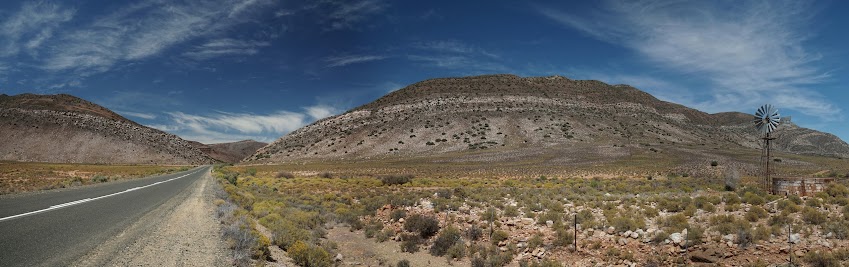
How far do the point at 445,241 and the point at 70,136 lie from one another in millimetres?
Answer: 130371

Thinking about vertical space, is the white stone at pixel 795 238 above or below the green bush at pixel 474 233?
above

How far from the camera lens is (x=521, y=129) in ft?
A: 287

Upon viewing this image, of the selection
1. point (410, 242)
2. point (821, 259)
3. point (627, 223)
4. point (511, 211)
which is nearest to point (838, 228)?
Result: point (821, 259)

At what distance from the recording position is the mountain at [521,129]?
73.7 m

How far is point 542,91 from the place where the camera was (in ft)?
367

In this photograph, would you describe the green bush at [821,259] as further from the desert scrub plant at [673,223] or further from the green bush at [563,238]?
the green bush at [563,238]

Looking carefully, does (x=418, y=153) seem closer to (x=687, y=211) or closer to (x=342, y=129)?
(x=342, y=129)

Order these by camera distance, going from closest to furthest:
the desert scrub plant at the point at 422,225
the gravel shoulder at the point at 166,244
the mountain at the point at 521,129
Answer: the gravel shoulder at the point at 166,244, the desert scrub plant at the point at 422,225, the mountain at the point at 521,129

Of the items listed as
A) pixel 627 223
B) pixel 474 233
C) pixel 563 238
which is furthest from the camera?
pixel 474 233

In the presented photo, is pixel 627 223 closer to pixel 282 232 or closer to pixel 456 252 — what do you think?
pixel 456 252

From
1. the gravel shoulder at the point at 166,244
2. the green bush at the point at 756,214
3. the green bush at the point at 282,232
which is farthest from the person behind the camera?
the green bush at the point at 756,214

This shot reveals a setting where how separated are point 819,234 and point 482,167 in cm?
4417

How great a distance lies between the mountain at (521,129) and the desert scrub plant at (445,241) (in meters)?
45.3

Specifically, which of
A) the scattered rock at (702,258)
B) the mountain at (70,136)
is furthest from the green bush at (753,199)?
the mountain at (70,136)
